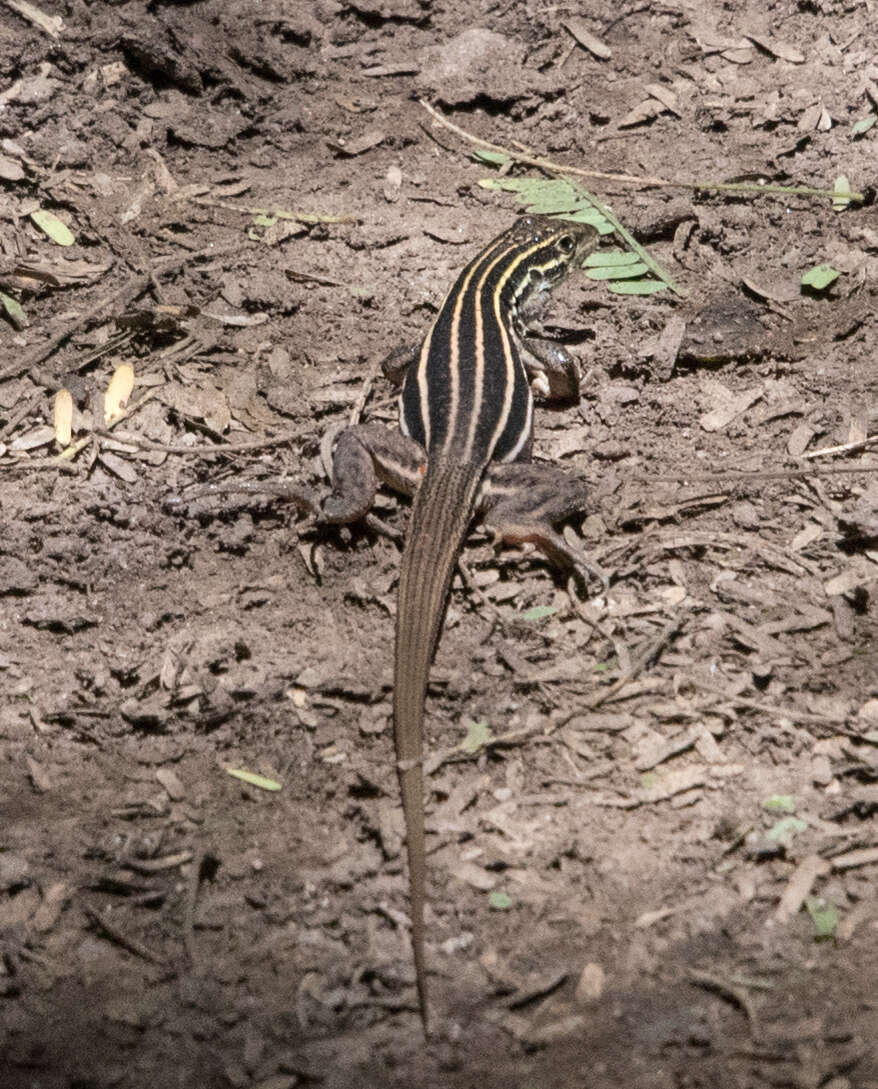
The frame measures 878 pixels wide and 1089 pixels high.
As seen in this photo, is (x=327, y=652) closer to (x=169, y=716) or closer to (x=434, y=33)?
(x=169, y=716)

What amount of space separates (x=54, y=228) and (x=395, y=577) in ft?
10.3

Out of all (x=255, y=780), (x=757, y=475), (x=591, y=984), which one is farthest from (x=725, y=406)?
(x=591, y=984)

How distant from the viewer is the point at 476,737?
4.04m

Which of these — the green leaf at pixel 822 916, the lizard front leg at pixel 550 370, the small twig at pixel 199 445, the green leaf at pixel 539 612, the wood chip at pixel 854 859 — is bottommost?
the small twig at pixel 199 445

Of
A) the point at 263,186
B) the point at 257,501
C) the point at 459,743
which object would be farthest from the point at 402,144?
the point at 459,743

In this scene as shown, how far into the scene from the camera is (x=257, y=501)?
4914 millimetres

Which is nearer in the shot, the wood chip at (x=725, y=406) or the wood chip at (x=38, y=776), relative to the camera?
the wood chip at (x=38, y=776)

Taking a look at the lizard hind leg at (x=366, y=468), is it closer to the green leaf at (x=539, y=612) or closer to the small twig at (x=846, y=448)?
the green leaf at (x=539, y=612)

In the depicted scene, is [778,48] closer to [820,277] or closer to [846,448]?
[820,277]

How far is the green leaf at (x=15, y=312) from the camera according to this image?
577 cm

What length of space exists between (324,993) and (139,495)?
2.50 metres

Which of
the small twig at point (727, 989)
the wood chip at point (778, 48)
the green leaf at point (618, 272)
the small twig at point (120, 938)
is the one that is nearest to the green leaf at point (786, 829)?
the small twig at point (727, 989)

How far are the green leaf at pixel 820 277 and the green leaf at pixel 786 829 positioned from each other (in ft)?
10.3

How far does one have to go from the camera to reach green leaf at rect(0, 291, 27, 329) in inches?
227
